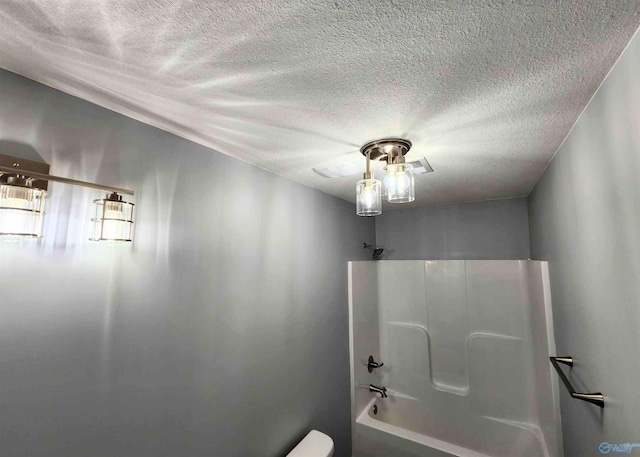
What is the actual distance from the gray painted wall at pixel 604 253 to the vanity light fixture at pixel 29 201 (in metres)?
1.53

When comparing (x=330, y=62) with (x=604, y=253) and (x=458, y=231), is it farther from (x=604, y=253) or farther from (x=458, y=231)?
(x=458, y=231)

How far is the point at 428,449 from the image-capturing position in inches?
84.6

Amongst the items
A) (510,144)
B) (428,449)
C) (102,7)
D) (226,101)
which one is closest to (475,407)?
(428,449)

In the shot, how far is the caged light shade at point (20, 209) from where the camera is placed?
0.77m

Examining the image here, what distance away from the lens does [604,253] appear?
969mm

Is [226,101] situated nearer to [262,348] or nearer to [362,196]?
[362,196]

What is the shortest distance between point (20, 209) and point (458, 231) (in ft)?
9.97

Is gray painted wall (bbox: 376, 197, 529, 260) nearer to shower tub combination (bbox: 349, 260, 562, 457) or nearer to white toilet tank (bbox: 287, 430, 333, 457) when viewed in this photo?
shower tub combination (bbox: 349, 260, 562, 457)

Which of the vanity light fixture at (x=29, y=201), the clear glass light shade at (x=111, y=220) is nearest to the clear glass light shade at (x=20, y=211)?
the vanity light fixture at (x=29, y=201)

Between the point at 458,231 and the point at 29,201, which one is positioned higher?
the point at 458,231

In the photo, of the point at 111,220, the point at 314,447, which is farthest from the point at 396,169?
the point at 314,447

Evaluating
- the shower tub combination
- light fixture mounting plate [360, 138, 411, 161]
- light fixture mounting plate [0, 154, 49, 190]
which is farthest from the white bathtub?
light fixture mounting plate [0, 154, 49, 190]

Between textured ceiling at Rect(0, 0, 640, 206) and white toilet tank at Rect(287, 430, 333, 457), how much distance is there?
1.79 metres
